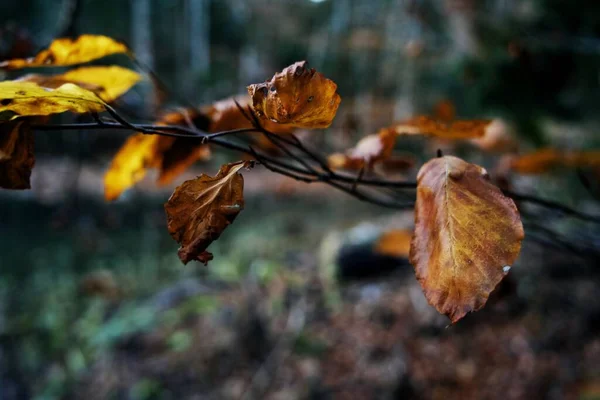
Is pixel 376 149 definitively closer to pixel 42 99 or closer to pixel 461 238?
pixel 461 238

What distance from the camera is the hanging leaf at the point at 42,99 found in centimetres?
38

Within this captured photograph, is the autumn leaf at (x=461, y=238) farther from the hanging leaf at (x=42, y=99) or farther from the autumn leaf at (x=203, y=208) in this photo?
the hanging leaf at (x=42, y=99)

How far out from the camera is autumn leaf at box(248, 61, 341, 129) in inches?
15.2

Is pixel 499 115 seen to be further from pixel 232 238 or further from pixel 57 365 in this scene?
pixel 232 238

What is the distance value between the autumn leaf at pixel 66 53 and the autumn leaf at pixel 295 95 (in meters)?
0.31

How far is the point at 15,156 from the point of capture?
17.2 inches

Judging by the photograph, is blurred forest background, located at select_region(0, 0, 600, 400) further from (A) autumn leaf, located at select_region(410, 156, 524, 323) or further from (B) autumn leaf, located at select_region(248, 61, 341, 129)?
(A) autumn leaf, located at select_region(410, 156, 524, 323)

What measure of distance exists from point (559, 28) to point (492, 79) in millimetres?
415

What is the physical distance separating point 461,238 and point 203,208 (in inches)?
10.2

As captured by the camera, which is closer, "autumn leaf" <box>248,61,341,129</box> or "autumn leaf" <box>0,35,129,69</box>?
"autumn leaf" <box>248,61,341,129</box>

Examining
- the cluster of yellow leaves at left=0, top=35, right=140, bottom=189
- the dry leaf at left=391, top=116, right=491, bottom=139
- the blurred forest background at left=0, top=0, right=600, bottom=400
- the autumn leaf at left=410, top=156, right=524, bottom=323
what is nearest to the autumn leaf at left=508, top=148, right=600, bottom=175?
the blurred forest background at left=0, top=0, right=600, bottom=400

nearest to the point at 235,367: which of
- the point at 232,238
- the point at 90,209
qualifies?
the point at 232,238

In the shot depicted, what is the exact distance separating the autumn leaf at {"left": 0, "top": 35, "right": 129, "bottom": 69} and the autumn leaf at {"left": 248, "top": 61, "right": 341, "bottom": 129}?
31 cm

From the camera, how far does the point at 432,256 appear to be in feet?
1.33
